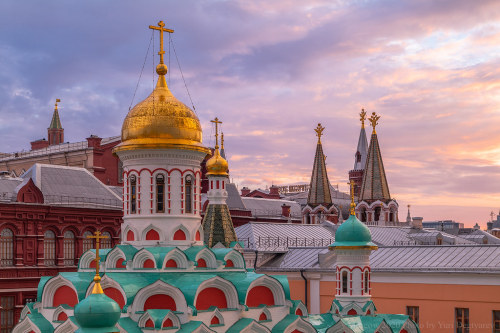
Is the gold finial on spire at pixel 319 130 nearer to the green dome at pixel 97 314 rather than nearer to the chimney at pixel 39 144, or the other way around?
the chimney at pixel 39 144

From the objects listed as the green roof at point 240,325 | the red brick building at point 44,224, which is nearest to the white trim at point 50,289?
the green roof at point 240,325

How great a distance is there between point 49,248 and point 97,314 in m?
21.7

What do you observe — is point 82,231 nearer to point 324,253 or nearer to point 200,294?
point 324,253

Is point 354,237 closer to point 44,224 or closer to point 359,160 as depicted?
point 44,224

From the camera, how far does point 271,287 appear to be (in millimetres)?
19625

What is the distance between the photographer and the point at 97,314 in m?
15.4

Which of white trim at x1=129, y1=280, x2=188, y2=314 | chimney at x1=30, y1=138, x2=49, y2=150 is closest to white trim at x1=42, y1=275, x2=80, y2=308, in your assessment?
white trim at x1=129, y1=280, x2=188, y2=314

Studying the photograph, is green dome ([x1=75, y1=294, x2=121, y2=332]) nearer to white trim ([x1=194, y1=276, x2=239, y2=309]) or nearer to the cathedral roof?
white trim ([x1=194, y1=276, x2=239, y2=309])

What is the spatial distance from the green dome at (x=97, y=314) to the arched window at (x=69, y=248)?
2189 cm

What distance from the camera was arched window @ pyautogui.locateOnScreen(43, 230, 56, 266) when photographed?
35719 millimetres

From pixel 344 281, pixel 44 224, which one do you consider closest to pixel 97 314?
pixel 344 281

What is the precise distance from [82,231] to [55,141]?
83.9ft

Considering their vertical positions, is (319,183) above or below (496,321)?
above

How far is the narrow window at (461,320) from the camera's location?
28.1m
